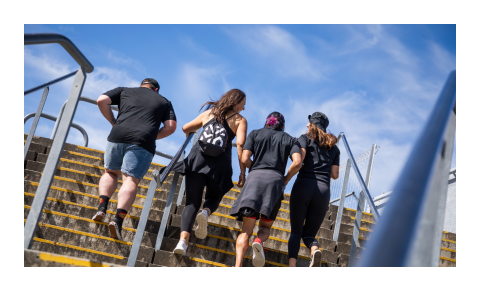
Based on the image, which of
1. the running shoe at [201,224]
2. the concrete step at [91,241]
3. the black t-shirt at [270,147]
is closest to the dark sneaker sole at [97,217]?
the concrete step at [91,241]

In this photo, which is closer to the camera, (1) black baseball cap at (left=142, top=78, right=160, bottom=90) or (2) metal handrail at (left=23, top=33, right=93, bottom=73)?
(2) metal handrail at (left=23, top=33, right=93, bottom=73)

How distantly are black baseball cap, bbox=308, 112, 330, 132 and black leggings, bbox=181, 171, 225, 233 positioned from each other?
134cm

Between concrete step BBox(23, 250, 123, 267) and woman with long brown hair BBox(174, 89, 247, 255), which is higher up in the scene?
woman with long brown hair BBox(174, 89, 247, 255)

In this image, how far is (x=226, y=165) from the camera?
3.77 meters

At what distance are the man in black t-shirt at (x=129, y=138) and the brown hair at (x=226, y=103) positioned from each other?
1.51ft

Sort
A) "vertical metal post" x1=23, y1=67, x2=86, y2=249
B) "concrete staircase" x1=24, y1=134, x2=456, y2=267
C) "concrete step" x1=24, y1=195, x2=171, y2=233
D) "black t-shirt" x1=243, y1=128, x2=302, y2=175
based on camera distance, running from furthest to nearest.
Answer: "concrete step" x1=24, y1=195, x2=171, y2=233, "black t-shirt" x1=243, y1=128, x2=302, y2=175, "concrete staircase" x1=24, y1=134, x2=456, y2=267, "vertical metal post" x1=23, y1=67, x2=86, y2=249

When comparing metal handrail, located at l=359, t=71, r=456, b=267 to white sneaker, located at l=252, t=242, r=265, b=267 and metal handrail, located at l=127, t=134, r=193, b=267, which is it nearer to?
white sneaker, located at l=252, t=242, r=265, b=267

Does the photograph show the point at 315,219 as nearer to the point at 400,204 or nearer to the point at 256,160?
the point at 256,160

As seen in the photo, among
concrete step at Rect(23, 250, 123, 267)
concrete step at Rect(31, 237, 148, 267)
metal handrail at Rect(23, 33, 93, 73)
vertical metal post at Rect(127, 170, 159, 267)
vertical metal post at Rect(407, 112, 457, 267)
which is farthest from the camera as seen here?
concrete step at Rect(31, 237, 148, 267)

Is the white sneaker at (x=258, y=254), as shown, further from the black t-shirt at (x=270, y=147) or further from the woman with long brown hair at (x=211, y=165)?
the black t-shirt at (x=270, y=147)

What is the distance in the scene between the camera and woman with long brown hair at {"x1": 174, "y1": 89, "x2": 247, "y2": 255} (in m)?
3.59

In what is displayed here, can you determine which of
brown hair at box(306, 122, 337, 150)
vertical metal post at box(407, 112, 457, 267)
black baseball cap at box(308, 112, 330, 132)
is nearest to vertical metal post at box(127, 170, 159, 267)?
brown hair at box(306, 122, 337, 150)
